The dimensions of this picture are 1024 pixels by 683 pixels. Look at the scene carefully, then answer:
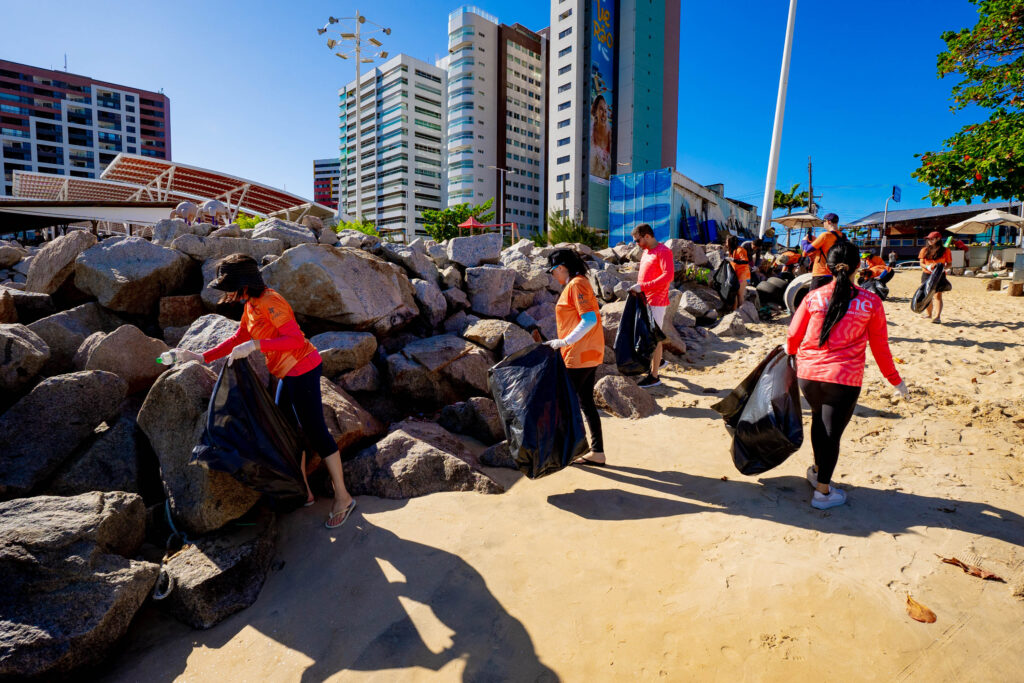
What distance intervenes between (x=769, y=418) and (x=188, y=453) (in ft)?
11.1

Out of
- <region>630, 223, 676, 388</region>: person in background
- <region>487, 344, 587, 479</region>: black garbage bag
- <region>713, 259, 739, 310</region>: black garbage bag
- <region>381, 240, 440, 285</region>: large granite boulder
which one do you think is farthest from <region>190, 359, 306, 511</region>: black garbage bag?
<region>713, 259, 739, 310</region>: black garbage bag

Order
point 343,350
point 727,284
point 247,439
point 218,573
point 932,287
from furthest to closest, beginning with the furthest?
point 727,284
point 932,287
point 343,350
point 247,439
point 218,573

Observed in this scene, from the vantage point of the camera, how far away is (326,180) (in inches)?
4419

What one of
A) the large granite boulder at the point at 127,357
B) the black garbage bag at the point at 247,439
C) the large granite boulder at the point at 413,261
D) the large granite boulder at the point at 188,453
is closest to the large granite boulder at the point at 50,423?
the large granite boulder at the point at 127,357

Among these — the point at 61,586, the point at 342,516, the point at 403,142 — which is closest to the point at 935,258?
the point at 342,516

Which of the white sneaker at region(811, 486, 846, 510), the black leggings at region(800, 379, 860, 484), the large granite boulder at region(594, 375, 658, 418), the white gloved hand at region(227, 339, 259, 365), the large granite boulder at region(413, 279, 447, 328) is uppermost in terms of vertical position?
the large granite boulder at region(413, 279, 447, 328)

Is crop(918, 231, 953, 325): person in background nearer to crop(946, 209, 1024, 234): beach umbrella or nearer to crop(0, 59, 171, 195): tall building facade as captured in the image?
crop(946, 209, 1024, 234): beach umbrella

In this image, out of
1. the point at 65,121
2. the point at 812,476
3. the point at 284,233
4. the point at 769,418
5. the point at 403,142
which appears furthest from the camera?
the point at 403,142

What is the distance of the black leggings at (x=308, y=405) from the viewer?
291cm

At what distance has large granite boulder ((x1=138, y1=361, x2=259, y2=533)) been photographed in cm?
275

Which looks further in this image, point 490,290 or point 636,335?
point 490,290

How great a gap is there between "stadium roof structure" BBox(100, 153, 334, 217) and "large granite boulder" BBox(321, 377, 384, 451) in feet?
65.6

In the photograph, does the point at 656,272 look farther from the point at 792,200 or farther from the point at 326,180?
the point at 326,180

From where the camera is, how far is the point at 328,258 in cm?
486
